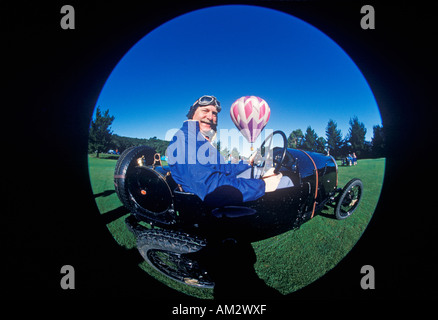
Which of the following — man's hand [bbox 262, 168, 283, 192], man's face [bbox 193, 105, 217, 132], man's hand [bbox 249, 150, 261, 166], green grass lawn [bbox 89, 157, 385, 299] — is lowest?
green grass lawn [bbox 89, 157, 385, 299]

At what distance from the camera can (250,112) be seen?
1197 mm

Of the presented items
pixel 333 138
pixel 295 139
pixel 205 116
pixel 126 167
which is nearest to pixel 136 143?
pixel 126 167

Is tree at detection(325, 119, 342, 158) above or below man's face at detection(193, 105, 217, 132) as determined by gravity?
below

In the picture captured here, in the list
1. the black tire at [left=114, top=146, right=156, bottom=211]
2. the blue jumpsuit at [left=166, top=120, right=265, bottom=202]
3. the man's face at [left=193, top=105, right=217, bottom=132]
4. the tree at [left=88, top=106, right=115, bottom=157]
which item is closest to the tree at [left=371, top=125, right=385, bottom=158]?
the blue jumpsuit at [left=166, top=120, right=265, bottom=202]

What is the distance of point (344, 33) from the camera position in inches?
46.2

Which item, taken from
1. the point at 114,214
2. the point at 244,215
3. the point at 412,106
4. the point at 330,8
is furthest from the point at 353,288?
the point at 114,214

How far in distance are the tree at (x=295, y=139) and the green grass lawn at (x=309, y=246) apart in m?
0.62

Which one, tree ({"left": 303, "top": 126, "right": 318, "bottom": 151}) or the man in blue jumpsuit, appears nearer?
the man in blue jumpsuit

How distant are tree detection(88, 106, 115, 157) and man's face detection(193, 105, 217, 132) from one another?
848mm

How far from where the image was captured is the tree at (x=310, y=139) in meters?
1.13

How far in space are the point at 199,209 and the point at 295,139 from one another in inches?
45.0

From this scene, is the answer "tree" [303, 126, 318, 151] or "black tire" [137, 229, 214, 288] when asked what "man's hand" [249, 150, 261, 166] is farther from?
"black tire" [137, 229, 214, 288]

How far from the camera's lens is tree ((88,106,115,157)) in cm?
123

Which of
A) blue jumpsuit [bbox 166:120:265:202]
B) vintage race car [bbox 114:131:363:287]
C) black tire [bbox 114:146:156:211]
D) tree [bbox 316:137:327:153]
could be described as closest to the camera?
blue jumpsuit [bbox 166:120:265:202]
